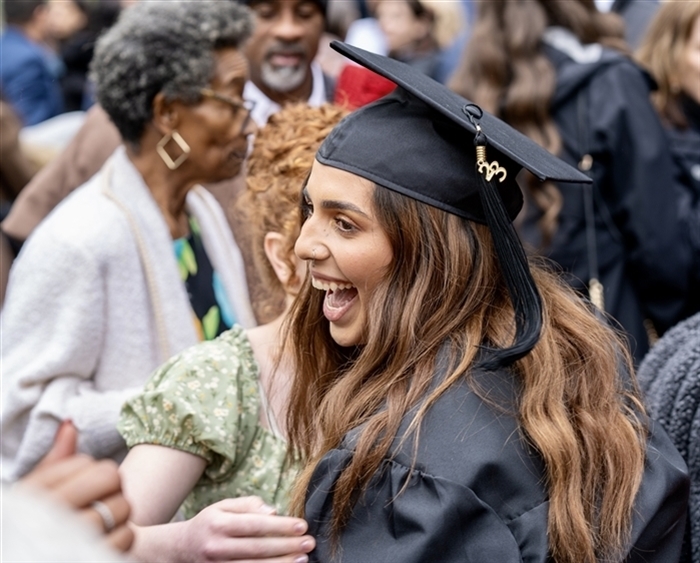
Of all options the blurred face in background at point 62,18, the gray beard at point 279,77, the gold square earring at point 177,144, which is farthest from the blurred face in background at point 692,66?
the blurred face in background at point 62,18

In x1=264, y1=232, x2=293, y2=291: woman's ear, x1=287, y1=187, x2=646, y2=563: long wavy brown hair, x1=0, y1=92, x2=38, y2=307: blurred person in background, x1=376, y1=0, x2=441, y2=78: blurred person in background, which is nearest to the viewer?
x1=287, y1=187, x2=646, y2=563: long wavy brown hair

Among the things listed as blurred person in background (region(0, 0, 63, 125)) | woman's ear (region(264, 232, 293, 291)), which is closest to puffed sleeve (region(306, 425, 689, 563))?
woman's ear (region(264, 232, 293, 291))

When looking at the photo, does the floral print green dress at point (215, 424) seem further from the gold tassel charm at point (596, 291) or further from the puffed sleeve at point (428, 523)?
the gold tassel charm at point (596, 291)

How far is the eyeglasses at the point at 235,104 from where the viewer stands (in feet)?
10.9

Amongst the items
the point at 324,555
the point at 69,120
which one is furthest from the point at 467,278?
the point at 69,120

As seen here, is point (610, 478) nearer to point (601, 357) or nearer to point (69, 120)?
point (601, 357)

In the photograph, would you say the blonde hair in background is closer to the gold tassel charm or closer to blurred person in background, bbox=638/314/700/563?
the gold tassel charm

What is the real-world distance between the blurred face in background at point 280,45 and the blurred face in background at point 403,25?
1929 millimetres

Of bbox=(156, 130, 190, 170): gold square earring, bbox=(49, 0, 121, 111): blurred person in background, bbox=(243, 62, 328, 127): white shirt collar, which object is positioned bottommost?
bbox=(49, 0, 121, 111): blurred person in background

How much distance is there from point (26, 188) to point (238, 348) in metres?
2.07

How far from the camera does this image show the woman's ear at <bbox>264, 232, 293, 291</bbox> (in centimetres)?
254

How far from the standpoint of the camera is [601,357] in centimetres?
203

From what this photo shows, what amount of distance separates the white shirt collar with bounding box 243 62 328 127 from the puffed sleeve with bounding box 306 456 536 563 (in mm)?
2784

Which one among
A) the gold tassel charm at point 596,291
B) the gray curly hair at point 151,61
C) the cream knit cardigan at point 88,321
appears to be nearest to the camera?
the cream knit cardigan at point 88,321
